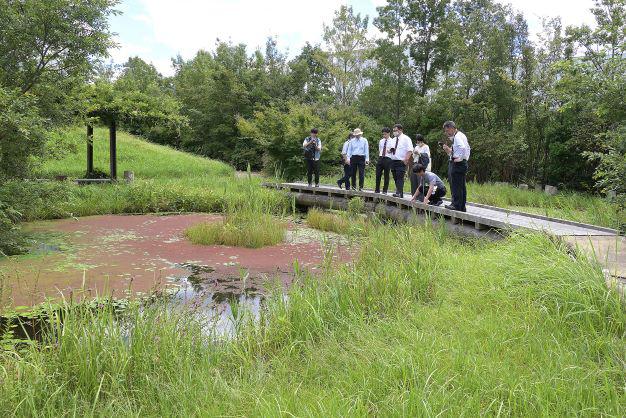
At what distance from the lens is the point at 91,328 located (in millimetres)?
2961

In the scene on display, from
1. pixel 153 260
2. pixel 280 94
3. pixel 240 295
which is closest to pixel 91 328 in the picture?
pixel 240 295

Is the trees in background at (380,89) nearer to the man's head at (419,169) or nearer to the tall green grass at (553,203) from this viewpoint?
the tall green grass at (553,203)

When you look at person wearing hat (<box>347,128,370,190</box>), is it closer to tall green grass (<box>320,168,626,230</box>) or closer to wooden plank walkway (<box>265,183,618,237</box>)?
wooden plank walkway (<box>265,183,618,237</box>)

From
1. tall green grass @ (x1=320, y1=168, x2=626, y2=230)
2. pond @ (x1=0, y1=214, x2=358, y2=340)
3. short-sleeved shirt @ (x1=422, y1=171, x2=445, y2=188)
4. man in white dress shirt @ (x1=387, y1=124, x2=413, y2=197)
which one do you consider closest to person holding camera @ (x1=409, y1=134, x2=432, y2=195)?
man in white dress shirt @ (x1=387, y1=124, x2=413, y2=197)

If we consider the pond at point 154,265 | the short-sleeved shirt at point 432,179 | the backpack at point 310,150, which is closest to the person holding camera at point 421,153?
the short-sleeved shirt at point 432,179

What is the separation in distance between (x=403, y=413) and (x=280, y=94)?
89.1 ft

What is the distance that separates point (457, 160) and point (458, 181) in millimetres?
443

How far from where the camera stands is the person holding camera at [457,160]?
6758 millimetres

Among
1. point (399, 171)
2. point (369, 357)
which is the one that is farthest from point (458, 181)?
point (369, 357)

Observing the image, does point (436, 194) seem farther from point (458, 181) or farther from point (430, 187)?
point (458, 181)

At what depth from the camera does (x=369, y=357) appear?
287cm

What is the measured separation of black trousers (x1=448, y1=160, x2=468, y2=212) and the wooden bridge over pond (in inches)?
7.2

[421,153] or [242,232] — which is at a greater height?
[421,153]

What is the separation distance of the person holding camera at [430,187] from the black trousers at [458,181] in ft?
1.93
